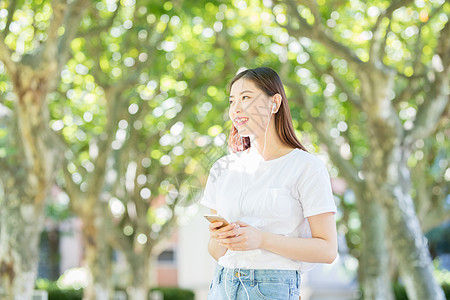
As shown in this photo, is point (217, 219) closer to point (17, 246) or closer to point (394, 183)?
point (17, 246)

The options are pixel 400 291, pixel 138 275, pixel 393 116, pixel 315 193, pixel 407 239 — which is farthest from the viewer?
pixel 400 291

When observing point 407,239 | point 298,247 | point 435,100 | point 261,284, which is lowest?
point 261,284

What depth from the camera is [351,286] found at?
3117cm

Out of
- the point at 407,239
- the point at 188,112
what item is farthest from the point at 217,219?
the point at 188,112

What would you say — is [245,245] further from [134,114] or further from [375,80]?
[134,114]

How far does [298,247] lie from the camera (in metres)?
2.53

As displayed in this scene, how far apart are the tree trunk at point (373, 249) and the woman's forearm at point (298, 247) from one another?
8141 millimetres

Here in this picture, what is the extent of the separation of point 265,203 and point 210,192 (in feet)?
0.88

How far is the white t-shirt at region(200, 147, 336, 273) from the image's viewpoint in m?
2.58

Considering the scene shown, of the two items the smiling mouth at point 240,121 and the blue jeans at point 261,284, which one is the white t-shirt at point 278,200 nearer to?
the blue jeans at point 261,284

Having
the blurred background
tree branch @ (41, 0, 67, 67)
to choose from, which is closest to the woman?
the blurred background

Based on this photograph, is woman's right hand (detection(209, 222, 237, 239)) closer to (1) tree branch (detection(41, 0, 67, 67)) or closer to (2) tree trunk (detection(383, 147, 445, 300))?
(1) tree branch (detection(41, 0, 67, 67))

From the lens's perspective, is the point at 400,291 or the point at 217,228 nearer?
the point at 217,228

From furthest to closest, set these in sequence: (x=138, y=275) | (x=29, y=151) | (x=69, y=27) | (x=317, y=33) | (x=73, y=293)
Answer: (x=73, y=293), (x=138, y=275), (x=317, y=33), (x=29, y=151), (x=69, y=27)
